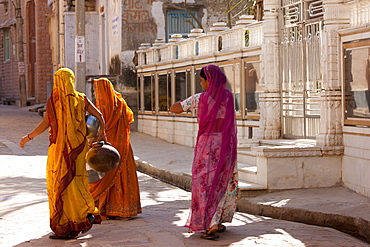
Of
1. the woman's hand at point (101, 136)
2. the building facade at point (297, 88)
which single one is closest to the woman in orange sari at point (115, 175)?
the woman's hand at point (101, 136)

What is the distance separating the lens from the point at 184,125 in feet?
58.4

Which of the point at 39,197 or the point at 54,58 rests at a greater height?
the point at 54,58

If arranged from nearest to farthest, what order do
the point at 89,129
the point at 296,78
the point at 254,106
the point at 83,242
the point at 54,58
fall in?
the point at 83,242 → the point at 89,129 → the point at 296,78 → the point at 254,106 → the point at 54,58

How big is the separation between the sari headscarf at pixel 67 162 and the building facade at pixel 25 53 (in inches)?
1113

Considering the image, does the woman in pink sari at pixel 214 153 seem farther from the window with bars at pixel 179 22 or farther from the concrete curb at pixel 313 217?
the window with bars at pixel 179 22

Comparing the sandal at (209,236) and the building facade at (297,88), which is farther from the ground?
the building facade at (297,88)

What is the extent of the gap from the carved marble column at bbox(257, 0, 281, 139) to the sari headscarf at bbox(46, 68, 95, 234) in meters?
5.45

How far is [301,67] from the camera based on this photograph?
11578mm

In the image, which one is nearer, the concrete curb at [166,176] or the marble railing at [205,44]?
the concrete curb at [166,176]

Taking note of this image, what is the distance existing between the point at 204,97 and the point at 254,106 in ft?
21.5

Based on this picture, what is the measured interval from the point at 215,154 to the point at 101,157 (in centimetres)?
117

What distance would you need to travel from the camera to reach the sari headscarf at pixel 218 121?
22.6 ft

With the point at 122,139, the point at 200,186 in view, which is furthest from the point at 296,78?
the point at 200,186

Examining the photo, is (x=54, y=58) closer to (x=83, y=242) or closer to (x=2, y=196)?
(x=2, y=196)
